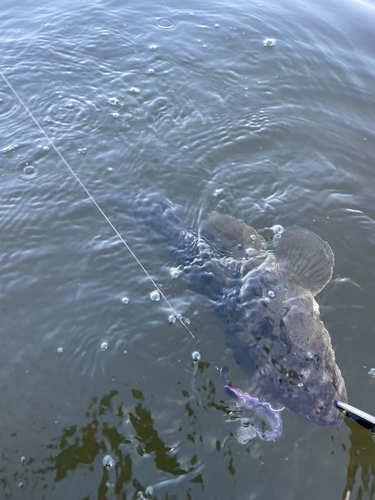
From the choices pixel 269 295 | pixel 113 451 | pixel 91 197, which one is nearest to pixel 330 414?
pixel 269 295

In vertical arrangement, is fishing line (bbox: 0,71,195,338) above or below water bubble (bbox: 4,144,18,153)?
above

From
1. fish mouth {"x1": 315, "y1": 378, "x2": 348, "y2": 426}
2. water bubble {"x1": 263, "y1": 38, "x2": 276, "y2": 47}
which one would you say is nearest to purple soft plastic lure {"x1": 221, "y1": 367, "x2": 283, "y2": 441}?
fish mouth {"x1": 315, "y1": 378, "x2": 348, "y2": 426}

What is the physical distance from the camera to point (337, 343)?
4207 mm

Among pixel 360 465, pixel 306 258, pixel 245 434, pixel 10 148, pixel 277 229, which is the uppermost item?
pixel 306 258

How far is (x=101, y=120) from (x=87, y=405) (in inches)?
206

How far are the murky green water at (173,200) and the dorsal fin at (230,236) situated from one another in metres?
0.36

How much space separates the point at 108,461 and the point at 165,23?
986cm

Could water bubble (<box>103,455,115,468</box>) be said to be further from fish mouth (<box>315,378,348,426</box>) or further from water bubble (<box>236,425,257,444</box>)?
fish mouth (<box>315,378,348,426</box>)

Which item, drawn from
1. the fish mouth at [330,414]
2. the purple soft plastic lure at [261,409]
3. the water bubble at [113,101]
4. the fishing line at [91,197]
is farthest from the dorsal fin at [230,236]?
the water bubble at [113,101]

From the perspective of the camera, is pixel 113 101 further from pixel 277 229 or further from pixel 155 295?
pixel 155 295

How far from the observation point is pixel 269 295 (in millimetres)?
4387

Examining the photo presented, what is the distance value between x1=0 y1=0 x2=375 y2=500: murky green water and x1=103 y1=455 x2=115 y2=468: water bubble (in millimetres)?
20

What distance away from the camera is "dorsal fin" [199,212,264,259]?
198 inches

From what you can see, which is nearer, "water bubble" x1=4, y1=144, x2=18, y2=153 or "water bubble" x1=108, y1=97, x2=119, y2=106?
"water bubble" x1=4, y1=144, x2=18, y2=153
